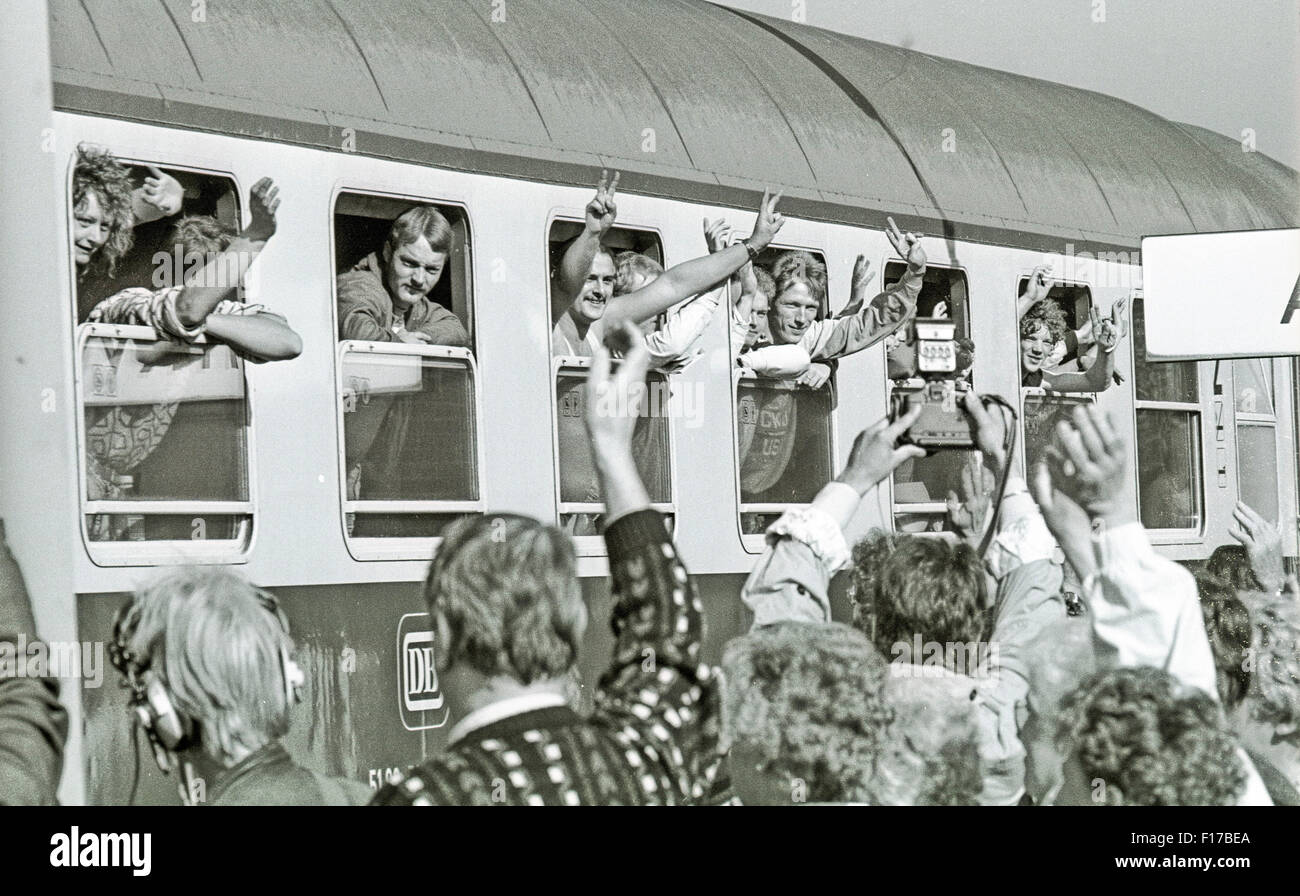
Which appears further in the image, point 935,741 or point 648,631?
point 935,741

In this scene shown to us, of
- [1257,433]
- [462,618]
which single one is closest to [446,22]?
[462,618]

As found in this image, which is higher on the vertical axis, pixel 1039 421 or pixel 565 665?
pixel 1039 421

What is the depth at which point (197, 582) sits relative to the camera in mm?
3012

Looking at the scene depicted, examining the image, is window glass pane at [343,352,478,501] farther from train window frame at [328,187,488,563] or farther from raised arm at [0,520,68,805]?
raised arm at [0,520,68,805]

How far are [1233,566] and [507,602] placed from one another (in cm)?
287

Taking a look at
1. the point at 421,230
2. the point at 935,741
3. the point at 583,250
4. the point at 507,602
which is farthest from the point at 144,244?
the point at 935,741

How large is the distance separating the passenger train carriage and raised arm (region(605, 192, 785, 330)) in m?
0.07

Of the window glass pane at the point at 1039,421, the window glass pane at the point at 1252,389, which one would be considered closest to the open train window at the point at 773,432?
the window glass pane at the point at 1039,421

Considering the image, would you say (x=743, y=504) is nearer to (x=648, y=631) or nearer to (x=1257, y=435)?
(x=648, y=631)

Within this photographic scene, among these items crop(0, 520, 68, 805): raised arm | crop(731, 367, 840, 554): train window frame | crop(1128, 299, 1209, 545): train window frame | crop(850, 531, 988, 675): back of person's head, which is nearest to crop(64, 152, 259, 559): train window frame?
crop(0, 520, 68, 805): raised arm

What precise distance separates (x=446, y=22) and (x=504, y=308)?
0.63m

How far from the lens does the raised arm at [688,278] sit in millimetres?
3863

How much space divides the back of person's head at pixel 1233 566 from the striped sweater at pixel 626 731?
2324mm

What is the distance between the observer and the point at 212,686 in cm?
291
